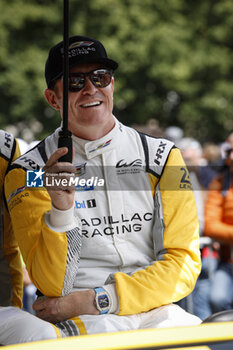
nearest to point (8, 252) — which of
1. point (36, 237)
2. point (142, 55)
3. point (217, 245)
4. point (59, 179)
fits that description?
point (36, 237)

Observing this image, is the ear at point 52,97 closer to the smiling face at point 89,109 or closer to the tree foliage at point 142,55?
the smiling face at point 89,109

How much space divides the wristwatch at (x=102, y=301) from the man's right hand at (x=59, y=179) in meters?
0.40

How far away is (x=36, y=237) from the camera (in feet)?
7.42

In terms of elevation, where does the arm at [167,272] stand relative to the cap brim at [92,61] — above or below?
below

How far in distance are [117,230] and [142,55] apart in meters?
15.0

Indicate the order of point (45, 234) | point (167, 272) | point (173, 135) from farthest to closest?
point (173, 135)
point (167, 272)
point (45, 234)

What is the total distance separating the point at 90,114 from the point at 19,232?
1.97 ft

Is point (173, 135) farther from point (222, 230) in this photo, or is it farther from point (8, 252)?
point (8, 252)

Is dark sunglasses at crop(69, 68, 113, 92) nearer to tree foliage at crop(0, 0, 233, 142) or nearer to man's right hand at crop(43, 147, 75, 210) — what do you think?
man's right hand at crop(43, 147, 75, 210)

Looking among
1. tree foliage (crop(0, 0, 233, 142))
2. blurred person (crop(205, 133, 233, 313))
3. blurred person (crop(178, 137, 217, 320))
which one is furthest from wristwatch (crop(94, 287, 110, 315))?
tree foliage (crop(0, 0, 233, 142))

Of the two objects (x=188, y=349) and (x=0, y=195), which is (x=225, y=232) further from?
(x=188, y=349)

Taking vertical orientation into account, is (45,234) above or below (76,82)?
below

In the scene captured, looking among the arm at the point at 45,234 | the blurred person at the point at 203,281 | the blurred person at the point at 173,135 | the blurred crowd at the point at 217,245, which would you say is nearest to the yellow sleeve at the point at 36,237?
the arm at the point at 45,234

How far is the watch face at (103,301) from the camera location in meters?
2.15
